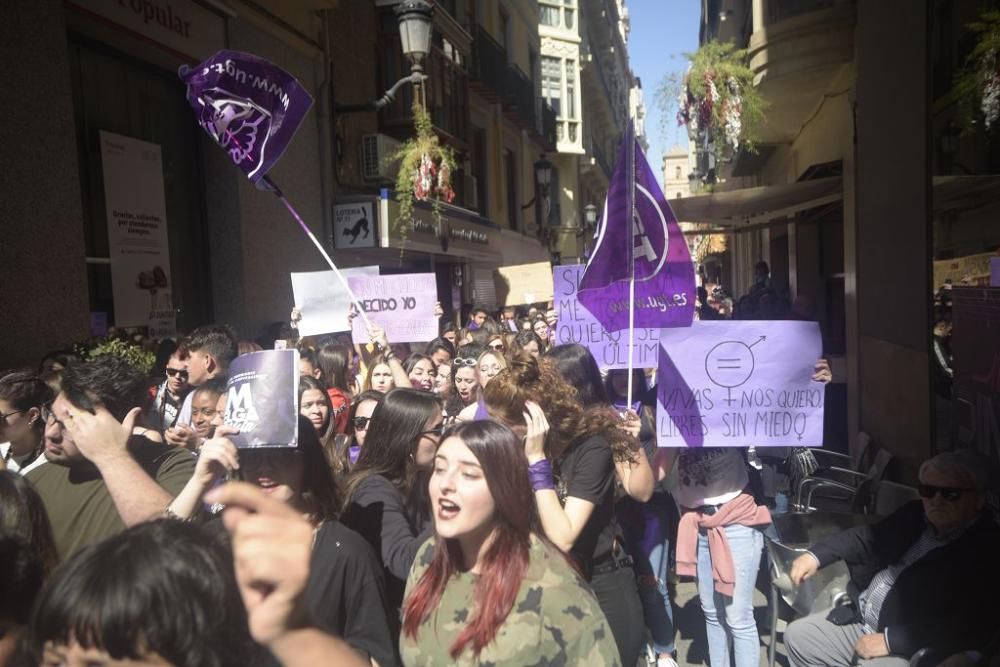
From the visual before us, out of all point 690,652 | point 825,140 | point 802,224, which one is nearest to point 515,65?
point 802,224

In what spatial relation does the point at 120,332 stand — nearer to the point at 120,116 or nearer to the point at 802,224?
the point at 120,116

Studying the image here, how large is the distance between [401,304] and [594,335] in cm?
163

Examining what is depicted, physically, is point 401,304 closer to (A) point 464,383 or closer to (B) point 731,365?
(A) point 464,383

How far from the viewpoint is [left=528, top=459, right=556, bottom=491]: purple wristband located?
292 cm

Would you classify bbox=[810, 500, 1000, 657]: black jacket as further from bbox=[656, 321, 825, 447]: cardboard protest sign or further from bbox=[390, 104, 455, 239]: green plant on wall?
bbox=[390, 104, 455, 239]: green plant on wall

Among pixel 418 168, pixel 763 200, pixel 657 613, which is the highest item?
pixel 418 168

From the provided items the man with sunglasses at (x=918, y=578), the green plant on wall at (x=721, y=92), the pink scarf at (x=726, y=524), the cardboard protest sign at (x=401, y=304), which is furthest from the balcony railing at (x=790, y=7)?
the man with sunglasses at (x=918, y=578)

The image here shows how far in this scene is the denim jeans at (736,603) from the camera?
409 centimetres

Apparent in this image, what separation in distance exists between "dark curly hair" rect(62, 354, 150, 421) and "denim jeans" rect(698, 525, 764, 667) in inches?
114

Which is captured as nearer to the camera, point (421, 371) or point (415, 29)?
point (421, 371)

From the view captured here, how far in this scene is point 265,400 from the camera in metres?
2.54

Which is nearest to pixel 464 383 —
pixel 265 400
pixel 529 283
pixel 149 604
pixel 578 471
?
pixel 578 471

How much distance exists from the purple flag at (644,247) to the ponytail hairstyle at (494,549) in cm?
237

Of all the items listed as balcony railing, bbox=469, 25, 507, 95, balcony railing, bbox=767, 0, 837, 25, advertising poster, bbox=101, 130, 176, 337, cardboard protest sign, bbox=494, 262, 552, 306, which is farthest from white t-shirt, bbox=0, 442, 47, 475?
balcony railing, bbox=469, 25, 507, 95
